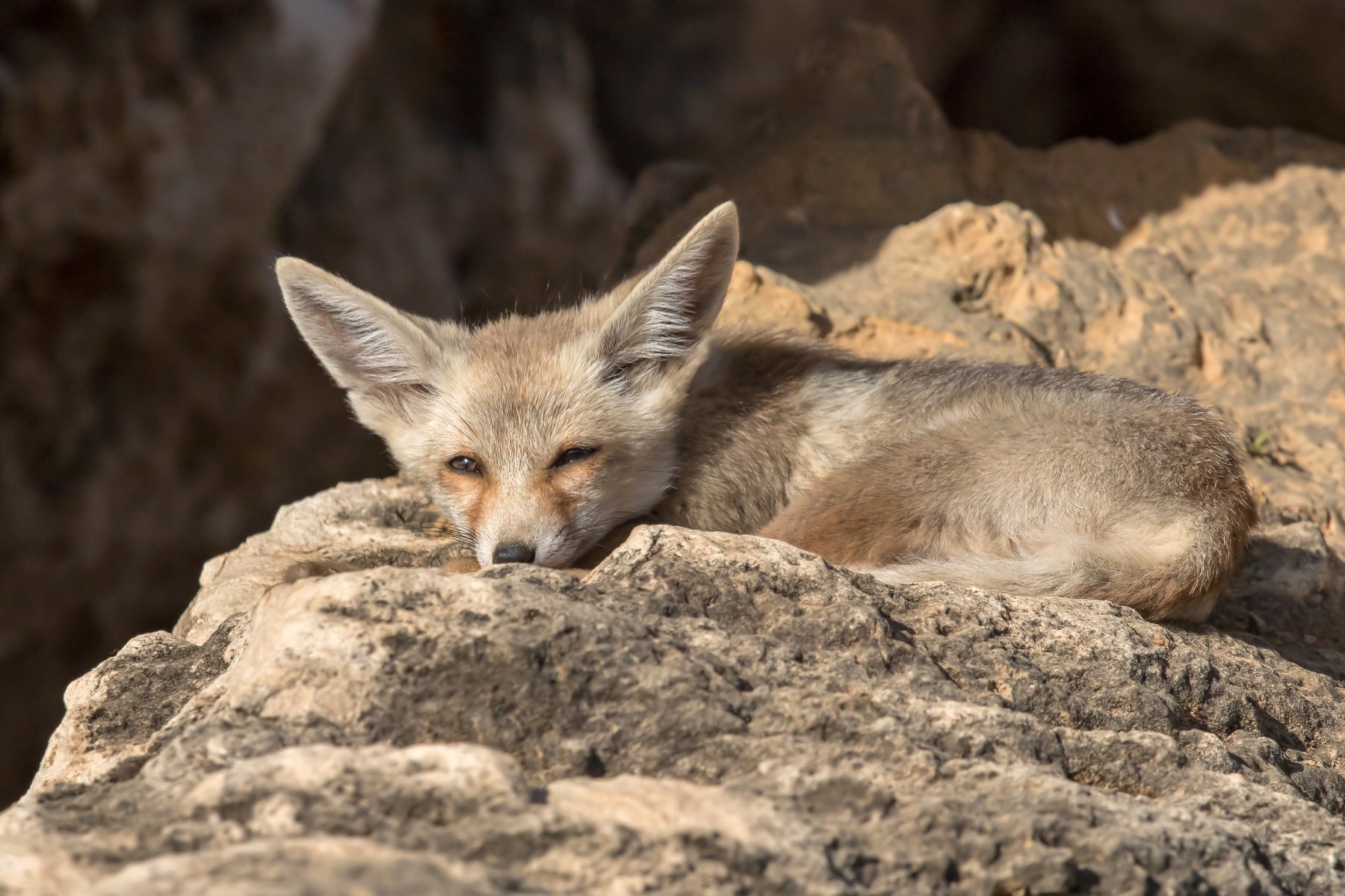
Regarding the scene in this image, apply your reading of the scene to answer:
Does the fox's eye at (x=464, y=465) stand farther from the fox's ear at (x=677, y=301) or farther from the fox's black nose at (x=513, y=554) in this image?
the fox's ear at (x=677, y=301)

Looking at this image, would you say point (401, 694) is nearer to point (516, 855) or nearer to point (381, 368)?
point (516, 855)

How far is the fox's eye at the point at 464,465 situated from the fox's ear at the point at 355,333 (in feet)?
1.08

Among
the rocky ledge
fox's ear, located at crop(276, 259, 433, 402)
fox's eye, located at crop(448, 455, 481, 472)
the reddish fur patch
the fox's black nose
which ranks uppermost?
fox's ear, located at crop(276, 259, 433, 402)

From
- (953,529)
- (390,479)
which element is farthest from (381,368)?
(953,529)

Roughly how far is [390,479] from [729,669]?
99.6 inches

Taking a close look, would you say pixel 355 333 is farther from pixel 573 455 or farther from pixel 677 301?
pixel 677 301

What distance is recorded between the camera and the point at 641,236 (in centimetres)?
618

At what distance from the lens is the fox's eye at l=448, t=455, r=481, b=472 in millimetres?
3645

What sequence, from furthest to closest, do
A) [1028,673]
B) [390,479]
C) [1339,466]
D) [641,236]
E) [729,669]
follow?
1. [641,236]
2. [1339,466]
3. [390,479]
4. [1028,673]
5. [729,669]

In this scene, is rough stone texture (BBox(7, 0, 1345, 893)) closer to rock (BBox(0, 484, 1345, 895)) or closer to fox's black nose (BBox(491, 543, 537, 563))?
rock (BBox(0, 484, 1345, 895))

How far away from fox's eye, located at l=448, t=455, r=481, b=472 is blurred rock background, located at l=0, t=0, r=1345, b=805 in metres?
2.15

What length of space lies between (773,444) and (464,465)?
100 cm

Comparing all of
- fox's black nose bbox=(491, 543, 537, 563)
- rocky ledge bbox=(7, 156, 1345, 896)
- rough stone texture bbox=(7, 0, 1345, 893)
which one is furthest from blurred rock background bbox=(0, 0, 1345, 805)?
rocky ledge bbox=(7, 156, 1345, 896)

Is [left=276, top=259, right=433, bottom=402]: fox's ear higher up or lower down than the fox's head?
higher up
